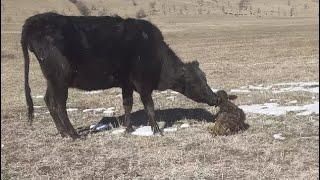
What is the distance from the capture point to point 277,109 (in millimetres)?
13273

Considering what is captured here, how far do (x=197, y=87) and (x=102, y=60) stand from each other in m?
→ 1.99

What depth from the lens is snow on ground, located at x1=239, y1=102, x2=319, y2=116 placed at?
42.1ft

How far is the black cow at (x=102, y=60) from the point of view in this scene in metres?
10.9

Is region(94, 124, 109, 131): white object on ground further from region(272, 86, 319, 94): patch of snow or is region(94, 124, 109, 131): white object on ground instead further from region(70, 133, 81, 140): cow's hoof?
region(272, 86, 319, 94): patch of snow

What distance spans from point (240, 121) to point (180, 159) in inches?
90.4

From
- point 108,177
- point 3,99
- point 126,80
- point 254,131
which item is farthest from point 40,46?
point 3,99

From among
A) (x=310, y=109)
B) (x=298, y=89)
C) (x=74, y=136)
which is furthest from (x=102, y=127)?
(x=298, y=89)

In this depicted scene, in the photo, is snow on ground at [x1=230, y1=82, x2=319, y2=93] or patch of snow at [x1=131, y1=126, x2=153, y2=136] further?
snow on ground at [x1=230, y1=82, x2=319, y2=93]

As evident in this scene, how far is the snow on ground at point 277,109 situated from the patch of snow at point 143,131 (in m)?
2.55

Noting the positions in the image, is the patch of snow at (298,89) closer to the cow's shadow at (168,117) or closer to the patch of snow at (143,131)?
the cow's shadow at (168,117)

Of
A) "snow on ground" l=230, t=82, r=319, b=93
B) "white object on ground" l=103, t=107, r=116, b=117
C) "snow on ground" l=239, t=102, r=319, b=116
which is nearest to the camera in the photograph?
"snow on ground" l=239, t=102, r=319, b=116

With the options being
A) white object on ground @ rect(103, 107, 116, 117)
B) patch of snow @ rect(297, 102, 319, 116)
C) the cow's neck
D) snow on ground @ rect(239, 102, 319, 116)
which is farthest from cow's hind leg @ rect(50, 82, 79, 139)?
patch of snow @ rect(297, 102, 319, 116)

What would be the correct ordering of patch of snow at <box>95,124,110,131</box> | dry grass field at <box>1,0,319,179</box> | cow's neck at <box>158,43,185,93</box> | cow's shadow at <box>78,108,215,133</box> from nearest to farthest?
dry grass field at <box>1,0,319,179</box> → cow's neck at <box>158,43,185,93</box> → patch of snow at <box>95,124,110,131</box> → cow's shadow at <box>78,108,215,133</box>

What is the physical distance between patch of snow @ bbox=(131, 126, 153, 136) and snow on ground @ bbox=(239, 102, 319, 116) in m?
2.55
